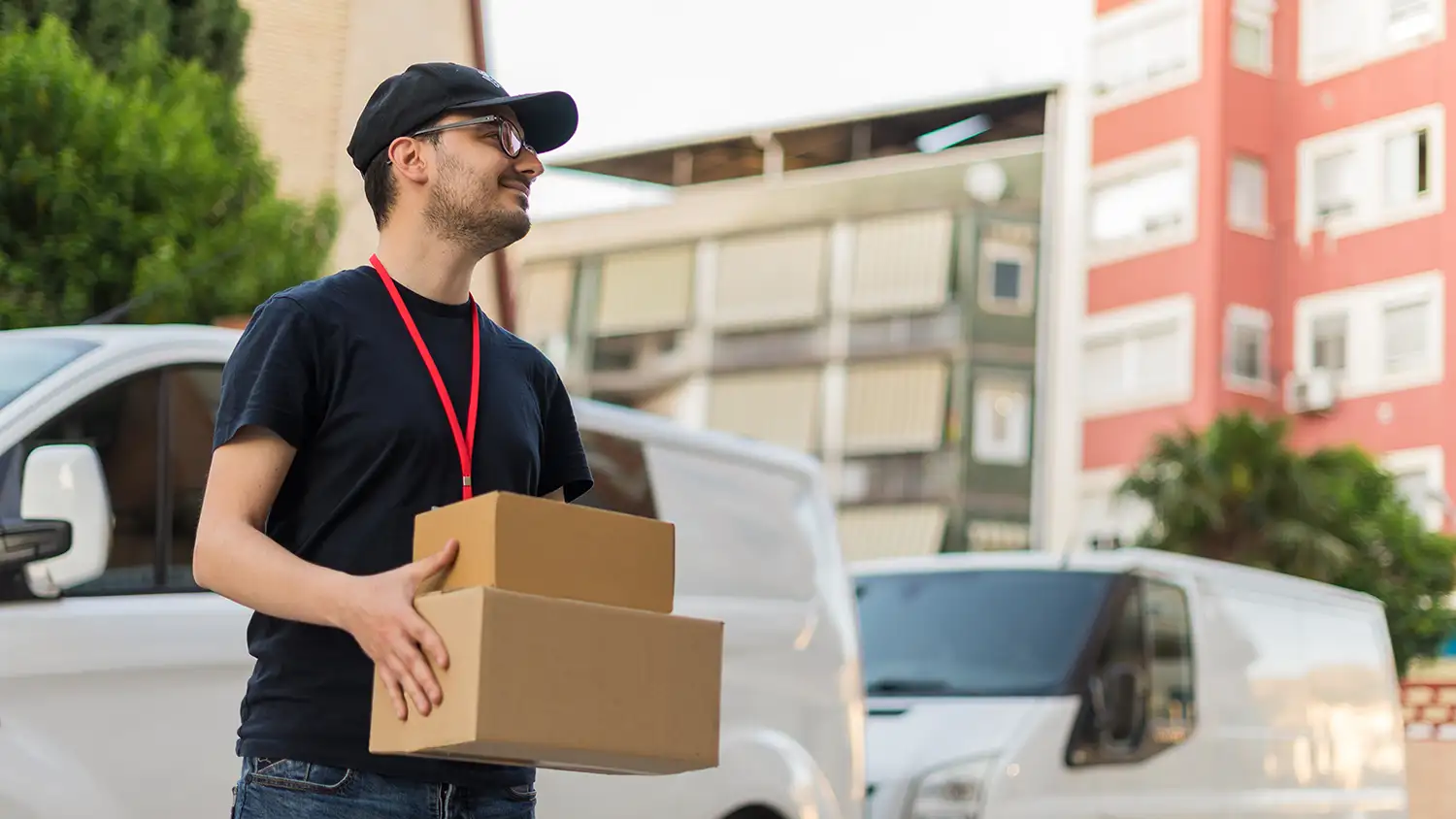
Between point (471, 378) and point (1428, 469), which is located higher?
point (1428, 469)

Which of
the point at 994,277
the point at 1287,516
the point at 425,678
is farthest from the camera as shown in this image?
the point at 994,277

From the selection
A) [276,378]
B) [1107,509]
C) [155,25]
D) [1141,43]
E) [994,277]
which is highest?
[1141,43]

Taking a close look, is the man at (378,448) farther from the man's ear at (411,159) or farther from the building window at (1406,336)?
the building window at (1406,336)

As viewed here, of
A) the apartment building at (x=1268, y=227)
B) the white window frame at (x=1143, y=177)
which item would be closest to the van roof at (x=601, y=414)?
the apartment building at (x=1268, y=227)

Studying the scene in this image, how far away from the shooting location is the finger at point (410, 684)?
2.48m

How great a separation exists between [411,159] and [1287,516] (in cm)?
2547

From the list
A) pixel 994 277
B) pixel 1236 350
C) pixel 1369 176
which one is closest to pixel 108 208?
pixel 1369 176

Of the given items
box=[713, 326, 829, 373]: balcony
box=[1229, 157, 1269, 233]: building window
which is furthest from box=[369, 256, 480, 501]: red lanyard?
box=[713, 326, 829, 373]: balcony

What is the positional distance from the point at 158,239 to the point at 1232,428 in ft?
60.4

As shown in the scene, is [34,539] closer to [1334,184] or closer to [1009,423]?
[1334,184]

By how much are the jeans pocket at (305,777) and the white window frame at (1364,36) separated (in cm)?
3618

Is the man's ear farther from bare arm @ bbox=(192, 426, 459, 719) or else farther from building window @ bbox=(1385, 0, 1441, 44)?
building window @ bbox=(1385, 0, 1441, 44)

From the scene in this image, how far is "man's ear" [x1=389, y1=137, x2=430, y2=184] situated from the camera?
115 inches

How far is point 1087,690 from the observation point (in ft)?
29.7
